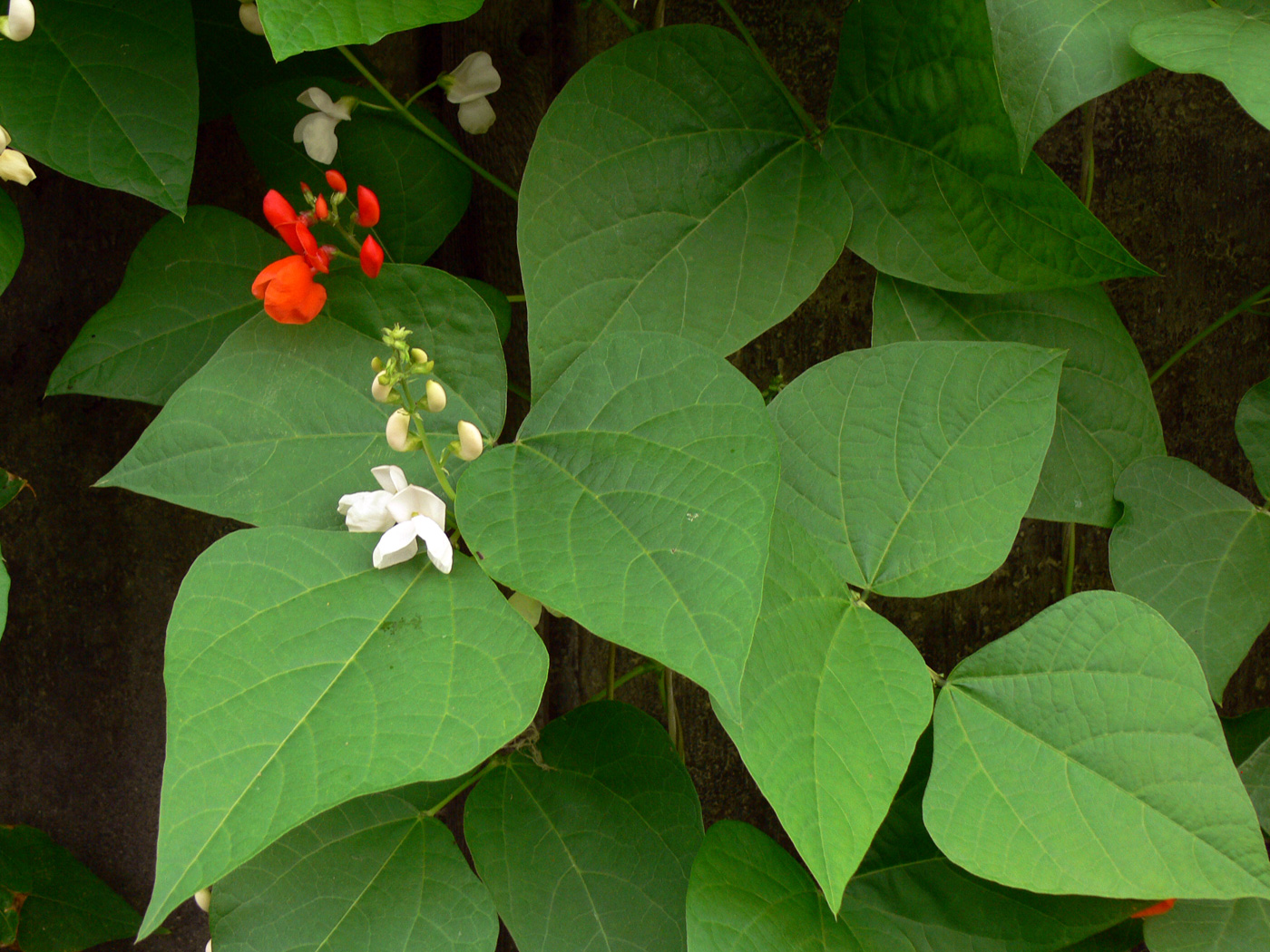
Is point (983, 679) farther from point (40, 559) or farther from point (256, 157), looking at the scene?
point (40, 559)

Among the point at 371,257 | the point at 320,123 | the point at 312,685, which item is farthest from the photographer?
the point at 320,123

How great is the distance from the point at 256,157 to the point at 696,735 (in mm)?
667

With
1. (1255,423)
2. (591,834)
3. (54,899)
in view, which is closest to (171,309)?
(591,834)

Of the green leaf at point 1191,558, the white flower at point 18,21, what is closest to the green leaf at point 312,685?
the white flower at point 18,21

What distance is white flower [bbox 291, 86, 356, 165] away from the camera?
0.71 metres

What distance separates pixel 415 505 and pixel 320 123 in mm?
342

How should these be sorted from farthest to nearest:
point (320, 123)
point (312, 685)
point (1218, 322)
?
point (1218, 322)
point (320, 123)
point (312, 685)

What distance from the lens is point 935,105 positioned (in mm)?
673

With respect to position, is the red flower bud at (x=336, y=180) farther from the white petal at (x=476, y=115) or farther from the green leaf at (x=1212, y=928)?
the green leaf at (x=1212, y=928)

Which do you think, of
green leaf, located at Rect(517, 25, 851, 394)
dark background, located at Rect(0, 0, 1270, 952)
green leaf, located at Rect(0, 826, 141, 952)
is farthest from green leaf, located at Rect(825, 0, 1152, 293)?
green leaf, located at Rect(0, 826, 141, 952)

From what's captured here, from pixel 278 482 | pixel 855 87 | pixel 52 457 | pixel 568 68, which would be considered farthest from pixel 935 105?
pixel 52 457

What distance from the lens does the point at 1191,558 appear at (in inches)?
28.4

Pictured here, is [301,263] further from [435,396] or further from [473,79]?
[473,79]

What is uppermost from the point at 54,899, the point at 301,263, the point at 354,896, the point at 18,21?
the point at 18,21
